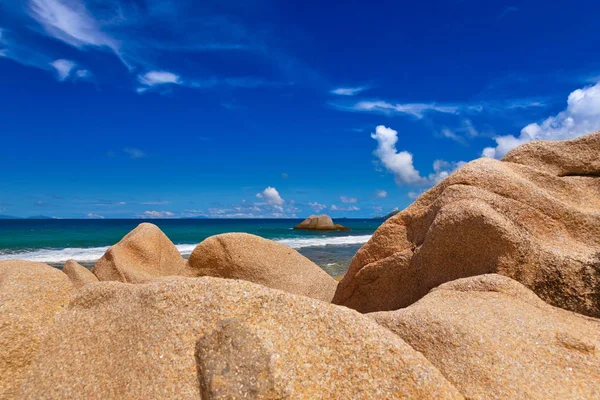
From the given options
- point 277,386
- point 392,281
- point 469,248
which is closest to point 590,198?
point 469,248

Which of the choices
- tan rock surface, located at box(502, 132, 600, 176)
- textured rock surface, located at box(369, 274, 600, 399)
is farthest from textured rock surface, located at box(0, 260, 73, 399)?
tan rock surface, located at box(502, 132, 600, 176)

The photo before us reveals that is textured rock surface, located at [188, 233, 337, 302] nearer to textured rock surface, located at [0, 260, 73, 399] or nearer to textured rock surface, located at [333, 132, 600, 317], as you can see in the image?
textured rock surface, located at [333, 132, 600, 317]

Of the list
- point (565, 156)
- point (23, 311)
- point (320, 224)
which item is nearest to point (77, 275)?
point (23, 311)

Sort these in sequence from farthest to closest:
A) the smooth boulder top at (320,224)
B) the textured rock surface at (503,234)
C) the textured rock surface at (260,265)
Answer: the smooth boulder top at (320,224) < the textured rock surface at (260,265) < the textured rock surface at (503,234)

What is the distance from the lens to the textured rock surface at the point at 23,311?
3.17 meters

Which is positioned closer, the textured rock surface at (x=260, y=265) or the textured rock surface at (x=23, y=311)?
the textured rock surface at (x=23, y=311)

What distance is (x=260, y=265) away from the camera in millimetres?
10250

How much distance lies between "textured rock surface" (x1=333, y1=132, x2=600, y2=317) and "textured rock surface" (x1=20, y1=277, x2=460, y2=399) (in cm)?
287

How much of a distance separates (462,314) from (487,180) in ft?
9.24

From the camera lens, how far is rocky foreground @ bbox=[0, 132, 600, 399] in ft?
8.95

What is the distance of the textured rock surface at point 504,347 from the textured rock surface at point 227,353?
0.48 m

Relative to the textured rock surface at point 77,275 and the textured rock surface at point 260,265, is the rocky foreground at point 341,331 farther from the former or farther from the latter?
the textured rock surface at point 77,275

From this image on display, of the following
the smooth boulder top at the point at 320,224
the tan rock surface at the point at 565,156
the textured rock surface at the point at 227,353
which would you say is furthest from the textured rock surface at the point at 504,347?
the smooth boulder top at the point at 320,224

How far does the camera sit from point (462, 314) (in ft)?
12.5
